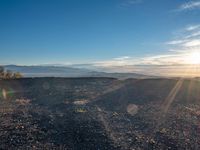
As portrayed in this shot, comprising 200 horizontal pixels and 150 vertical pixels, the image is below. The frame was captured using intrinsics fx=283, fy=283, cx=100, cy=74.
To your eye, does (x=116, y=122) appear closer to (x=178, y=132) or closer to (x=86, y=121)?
(x=86, y=121)

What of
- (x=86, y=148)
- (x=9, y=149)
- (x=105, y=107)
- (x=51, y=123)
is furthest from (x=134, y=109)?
(x=9, y=149)

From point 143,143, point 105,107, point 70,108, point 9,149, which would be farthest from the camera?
point 105,107

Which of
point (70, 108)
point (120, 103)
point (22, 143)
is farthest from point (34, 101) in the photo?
point (22, 143)

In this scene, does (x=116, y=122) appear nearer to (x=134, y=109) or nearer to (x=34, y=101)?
(x=134, y=109)

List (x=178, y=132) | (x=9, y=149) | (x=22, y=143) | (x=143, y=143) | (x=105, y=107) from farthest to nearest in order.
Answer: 1. (x=105, y=107)
2. (x=178, y=132)
3. (x=143, y=143)
4. (x=22, y=143)
5. (x=9, y=149)

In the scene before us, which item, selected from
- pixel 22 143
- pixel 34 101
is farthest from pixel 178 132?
pixel 34 101

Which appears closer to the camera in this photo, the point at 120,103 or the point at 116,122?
the point at 116,122

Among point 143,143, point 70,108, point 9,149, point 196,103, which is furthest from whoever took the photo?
point 196,103

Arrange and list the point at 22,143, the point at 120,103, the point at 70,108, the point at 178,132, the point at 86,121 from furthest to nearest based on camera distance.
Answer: the point at 120,103 → the point at 70,108 → the point at 86,121 → the point at 178,132 → the point at 22,143

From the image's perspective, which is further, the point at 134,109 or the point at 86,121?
the point at 134,109
